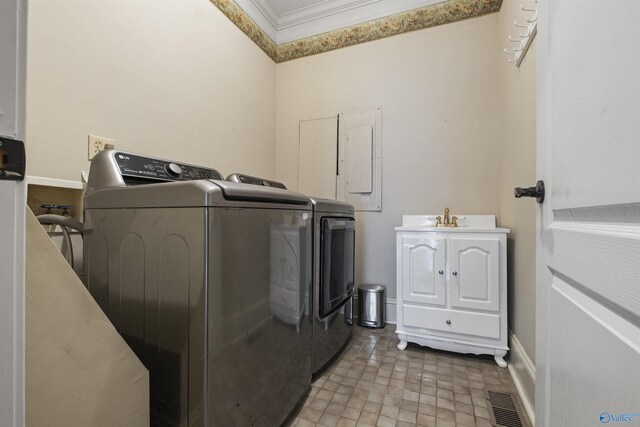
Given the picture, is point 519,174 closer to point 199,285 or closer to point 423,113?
point 423,113

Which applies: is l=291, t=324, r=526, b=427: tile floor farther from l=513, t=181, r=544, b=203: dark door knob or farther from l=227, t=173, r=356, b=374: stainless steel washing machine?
l=513, t=181, r=544, b=203: dark door knob

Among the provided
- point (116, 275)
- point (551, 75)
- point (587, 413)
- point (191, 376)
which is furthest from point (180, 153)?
point (587, 413)

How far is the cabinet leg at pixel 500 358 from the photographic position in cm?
166

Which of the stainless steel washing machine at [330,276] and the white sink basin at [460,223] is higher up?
the white sink basin at [460,223]

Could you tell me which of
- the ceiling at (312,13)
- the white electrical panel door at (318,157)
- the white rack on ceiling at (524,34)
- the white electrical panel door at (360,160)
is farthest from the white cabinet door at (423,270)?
the ceiling at (312,13)

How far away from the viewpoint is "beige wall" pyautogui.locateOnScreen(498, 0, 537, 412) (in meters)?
1.34

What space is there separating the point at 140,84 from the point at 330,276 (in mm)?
1616

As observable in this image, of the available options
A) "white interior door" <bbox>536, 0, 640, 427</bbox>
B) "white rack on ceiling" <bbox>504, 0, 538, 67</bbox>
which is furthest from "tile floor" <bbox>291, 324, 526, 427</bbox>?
"white rack on ceiling" <bbox>504, 0, 538, 67</bbox>

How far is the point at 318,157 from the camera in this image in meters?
2.73

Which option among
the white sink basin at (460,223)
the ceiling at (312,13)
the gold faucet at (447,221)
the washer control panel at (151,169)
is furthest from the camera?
the ceiling at (312,13)

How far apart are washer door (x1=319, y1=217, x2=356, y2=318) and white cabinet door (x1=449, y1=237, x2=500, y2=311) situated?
70cm

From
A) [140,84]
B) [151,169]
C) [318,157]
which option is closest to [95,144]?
[151,169]

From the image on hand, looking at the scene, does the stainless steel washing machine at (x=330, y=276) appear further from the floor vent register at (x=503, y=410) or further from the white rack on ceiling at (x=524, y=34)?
the white rack on ceiling at (x=524, y=34)

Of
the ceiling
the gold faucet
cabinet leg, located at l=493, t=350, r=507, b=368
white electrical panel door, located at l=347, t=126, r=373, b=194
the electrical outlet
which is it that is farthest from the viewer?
white electrical panel door, located at l=347, t=126, r=373, b=194
